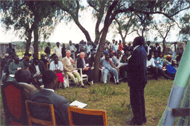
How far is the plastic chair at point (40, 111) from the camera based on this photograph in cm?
204

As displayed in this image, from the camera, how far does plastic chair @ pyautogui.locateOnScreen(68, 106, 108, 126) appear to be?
1.75m

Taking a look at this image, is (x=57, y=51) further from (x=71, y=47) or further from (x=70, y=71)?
(x=70, y=71)

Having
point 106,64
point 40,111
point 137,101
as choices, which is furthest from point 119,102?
point 40,111

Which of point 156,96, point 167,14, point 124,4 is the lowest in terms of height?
point 156,96

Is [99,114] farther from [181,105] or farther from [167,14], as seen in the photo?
[167,14]

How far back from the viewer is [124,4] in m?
7.50

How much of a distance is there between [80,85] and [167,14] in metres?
4.66

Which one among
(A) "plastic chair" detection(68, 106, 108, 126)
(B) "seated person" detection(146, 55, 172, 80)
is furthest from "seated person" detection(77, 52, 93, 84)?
(A) "plastic chair" detection(68, 106, 108, 126)

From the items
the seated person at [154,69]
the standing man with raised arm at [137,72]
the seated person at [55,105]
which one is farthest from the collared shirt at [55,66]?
the seated person at [55,105]

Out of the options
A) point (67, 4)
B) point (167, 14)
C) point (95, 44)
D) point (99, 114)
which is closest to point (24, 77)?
point (99, 114)

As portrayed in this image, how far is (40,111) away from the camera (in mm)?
2094

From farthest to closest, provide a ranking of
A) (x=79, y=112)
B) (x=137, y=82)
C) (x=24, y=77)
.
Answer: (x=137, y=82)
(x=24, y=77)
(x=79, y=112)

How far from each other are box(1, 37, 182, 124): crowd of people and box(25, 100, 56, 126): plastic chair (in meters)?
0.10

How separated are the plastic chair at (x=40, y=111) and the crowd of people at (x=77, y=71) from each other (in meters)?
0.10
